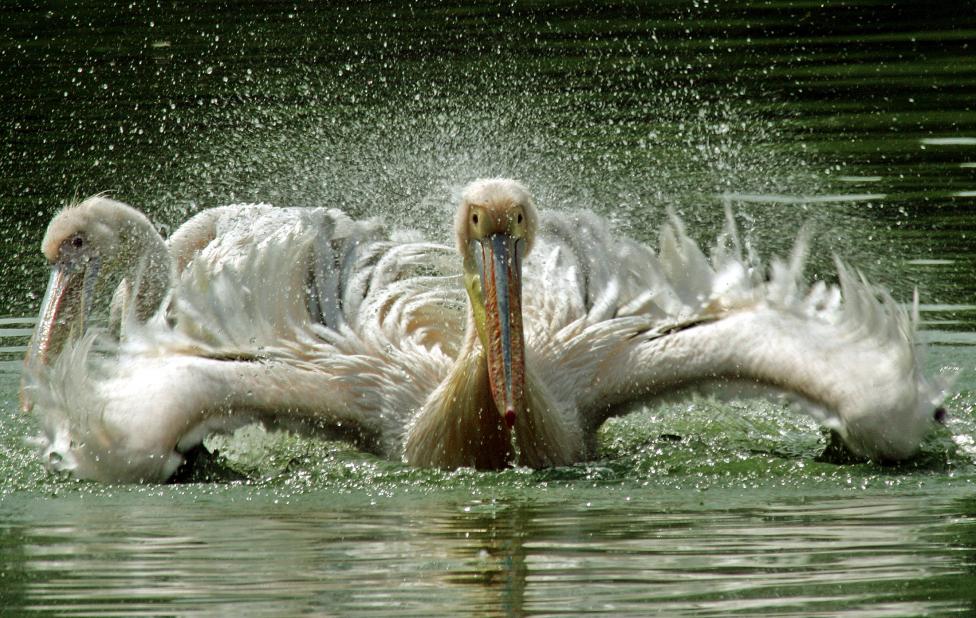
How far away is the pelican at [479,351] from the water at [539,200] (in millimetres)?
140

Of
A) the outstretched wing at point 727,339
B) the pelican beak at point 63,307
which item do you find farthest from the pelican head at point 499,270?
the pelican beak at point 63,307

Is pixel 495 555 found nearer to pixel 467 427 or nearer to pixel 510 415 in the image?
pixel 510 415

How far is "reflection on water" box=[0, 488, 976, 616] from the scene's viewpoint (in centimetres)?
387

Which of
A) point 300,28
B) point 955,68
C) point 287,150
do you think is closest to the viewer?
point 287,150

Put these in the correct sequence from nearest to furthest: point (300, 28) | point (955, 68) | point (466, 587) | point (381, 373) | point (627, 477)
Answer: point (466, 587)
point (627, 477)
point (381, 373)
point (955, 68)
point (300, 28)

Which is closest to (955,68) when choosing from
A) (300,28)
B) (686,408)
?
(300,28)

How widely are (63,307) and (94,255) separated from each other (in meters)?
0.26

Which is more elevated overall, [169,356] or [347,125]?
[347,125]

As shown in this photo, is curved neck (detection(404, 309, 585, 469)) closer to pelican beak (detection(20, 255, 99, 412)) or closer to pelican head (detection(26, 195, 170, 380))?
pelican beak (detection(20, 255, 99, 412))

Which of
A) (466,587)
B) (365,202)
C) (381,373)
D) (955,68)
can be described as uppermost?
(955,68)

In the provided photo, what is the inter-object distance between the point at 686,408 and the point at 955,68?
22.4ft

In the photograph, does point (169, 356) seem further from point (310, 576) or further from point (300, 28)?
point (300, 28)

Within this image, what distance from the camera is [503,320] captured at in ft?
17.1

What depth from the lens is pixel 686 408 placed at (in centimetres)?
628
